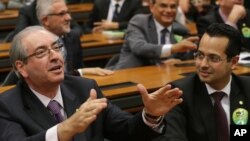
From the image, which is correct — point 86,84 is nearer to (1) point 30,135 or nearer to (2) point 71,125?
(1) point 30,135

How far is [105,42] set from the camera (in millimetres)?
5074

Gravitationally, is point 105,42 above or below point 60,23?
below

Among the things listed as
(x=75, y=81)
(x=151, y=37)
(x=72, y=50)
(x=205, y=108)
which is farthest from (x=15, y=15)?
(x=205, y=108)

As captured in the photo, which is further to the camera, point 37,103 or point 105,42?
point 105,42

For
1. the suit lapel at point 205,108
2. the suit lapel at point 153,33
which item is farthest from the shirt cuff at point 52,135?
the suit lapel at point 153,33

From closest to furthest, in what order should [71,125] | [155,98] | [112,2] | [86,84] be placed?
[71,125] → [155,98] → [86,84] → [112,2]

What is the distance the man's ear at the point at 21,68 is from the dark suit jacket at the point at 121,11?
11.8 feet

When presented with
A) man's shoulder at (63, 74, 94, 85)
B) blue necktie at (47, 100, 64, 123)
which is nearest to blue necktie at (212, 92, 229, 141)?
man's shoulder at (63, 74, 94, 85)

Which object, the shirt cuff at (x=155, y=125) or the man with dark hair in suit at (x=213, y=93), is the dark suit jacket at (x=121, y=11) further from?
the shirt cuff at (x=155, y=125)

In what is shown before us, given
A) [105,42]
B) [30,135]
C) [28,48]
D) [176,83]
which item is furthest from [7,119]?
[105,42]

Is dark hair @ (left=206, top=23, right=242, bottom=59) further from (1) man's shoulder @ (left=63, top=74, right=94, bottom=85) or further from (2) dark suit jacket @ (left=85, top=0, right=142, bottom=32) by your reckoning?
(2) dark suit jacket @ (left=85, top=0, right=142, bottom=32)

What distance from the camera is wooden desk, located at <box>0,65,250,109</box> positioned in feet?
10.4

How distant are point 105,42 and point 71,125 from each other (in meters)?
3.27

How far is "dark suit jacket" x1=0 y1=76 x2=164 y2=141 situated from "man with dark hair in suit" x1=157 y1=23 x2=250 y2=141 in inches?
9.2
